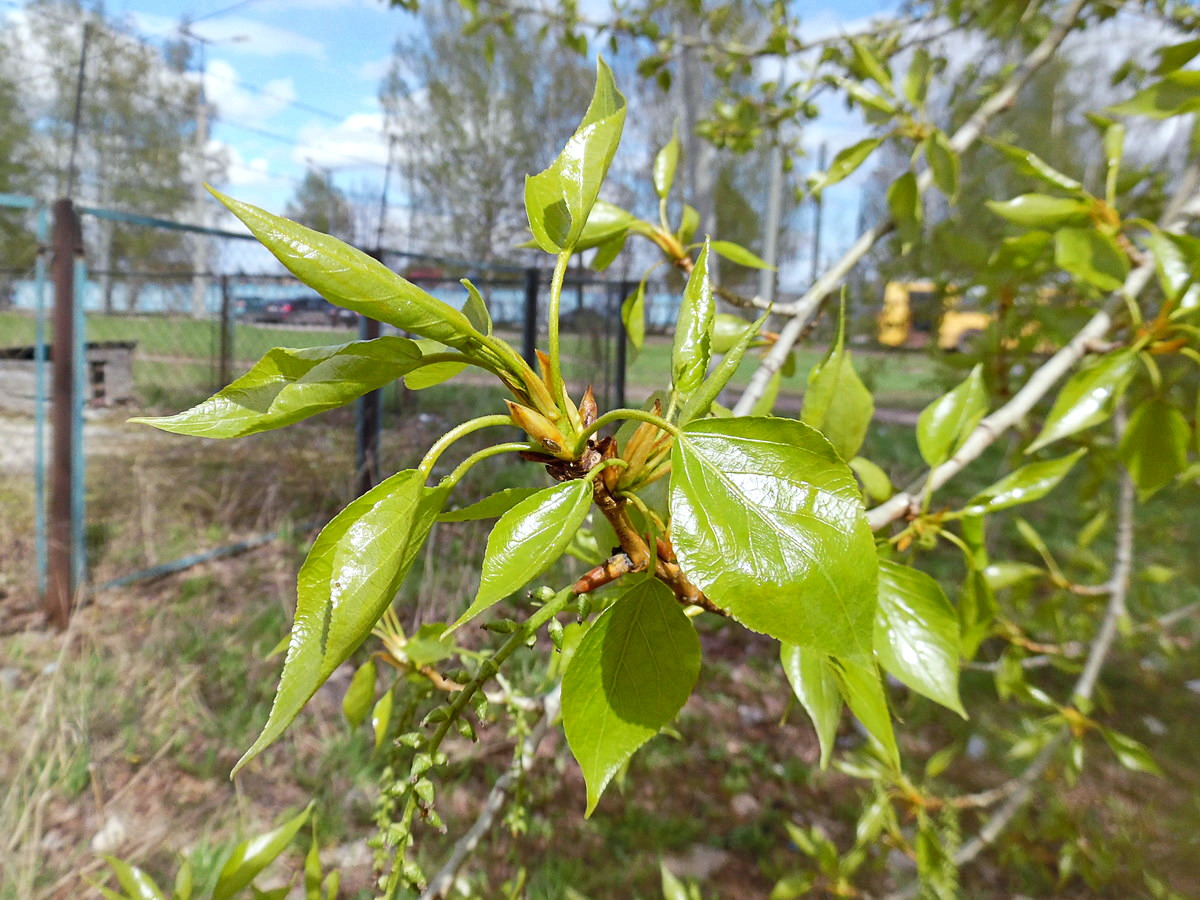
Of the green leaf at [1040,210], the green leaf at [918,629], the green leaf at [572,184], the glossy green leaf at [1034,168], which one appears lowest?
the green leaf at [918,629]

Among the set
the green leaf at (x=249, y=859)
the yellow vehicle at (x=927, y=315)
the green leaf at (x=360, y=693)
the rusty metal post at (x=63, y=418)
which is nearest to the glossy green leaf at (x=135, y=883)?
the green leaf at (x=249, y=859)

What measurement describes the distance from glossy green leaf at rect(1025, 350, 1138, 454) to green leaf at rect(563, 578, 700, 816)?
A: 363mm

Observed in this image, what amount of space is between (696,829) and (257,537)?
1987 mm

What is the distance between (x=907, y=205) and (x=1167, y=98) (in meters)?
0.19

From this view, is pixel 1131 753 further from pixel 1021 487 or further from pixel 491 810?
pixel 491 810

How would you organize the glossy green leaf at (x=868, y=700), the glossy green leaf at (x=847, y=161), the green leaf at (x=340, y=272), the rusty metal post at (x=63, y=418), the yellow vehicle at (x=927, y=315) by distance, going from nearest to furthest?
the green leaf at (x=340, y=272), the glossy green leaf at (x=868, y=700), the glossy green leaf at (x=847, y=161), the yellow vehicle at (x=927, y=315), the rusty metal post at (x=63, y=418)

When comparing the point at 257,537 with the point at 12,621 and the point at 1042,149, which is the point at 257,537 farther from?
the point at 1042,149

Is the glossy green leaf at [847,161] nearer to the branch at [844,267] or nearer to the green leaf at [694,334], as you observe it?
the branch at [844,267]

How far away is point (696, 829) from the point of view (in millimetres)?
1627

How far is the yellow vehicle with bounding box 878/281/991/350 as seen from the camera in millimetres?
1494

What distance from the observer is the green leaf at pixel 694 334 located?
0.98ft

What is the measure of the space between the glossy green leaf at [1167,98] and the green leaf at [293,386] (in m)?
0.63

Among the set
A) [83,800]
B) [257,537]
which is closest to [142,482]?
[257,537]

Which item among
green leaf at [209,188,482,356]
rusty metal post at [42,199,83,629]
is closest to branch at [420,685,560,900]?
green leaf at [209,188,482,356]
